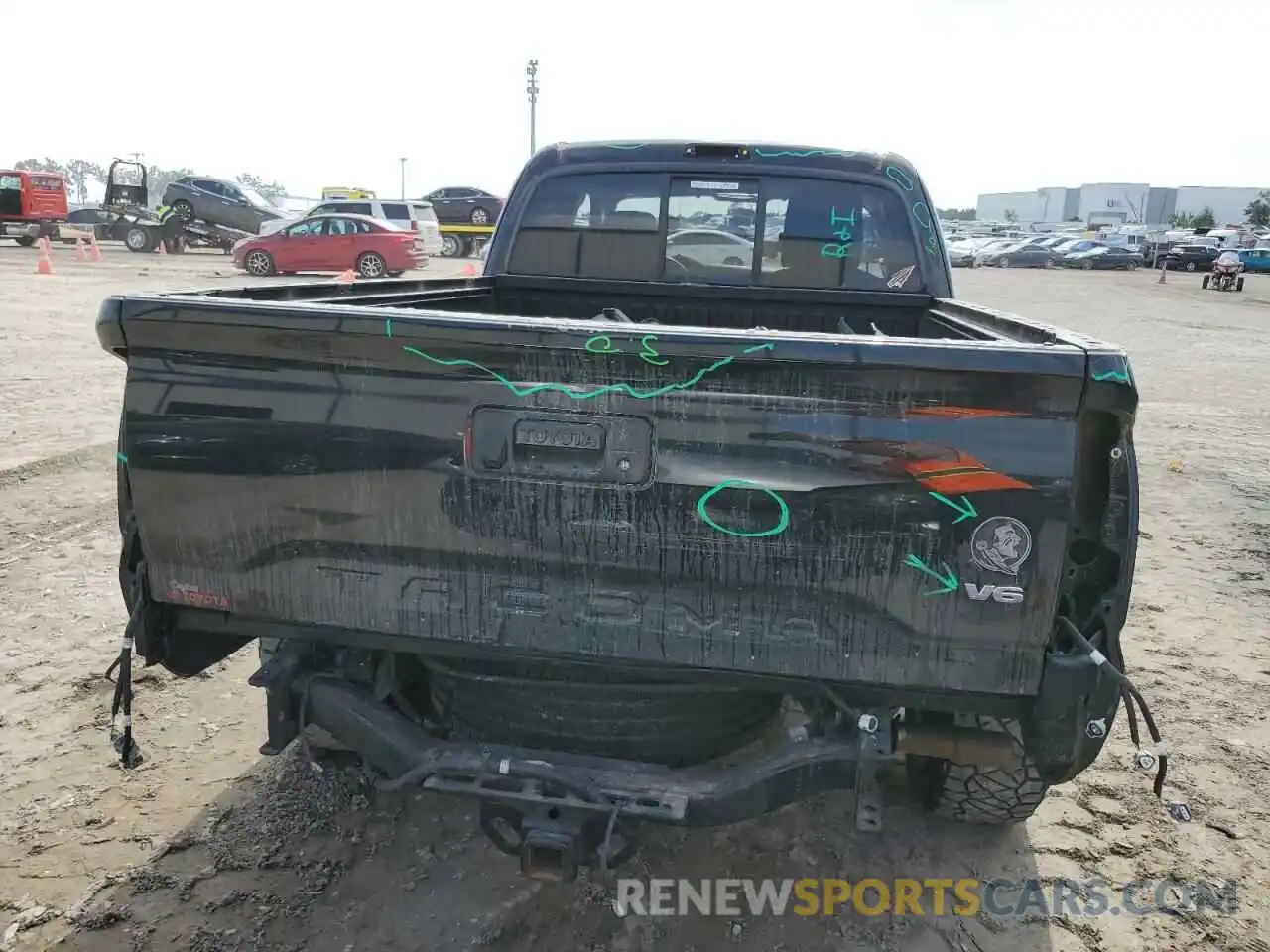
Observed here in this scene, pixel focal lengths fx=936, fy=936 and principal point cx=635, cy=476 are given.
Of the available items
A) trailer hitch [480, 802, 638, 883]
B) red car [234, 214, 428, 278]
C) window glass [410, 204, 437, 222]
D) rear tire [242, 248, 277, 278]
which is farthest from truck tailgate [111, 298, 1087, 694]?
window glass [410, 204, 437, 222]

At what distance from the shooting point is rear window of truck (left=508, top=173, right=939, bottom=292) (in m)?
4.09

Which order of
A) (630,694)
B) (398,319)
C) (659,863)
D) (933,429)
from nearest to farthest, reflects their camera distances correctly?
(933,429) → (398,319) → (630,694) → (659,863)

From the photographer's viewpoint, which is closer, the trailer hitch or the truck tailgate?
the truck tailgate

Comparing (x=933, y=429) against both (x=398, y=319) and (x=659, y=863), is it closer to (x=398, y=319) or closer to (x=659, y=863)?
(x=398, y=319)

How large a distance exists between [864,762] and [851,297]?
7.96 feet

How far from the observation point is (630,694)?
2426 millimetres

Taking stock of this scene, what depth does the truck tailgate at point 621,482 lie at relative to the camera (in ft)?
6.51

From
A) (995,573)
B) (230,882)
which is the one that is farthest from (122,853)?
(995,573)

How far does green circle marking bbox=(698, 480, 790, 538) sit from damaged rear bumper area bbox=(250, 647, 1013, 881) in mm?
535

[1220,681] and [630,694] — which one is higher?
[630,694]

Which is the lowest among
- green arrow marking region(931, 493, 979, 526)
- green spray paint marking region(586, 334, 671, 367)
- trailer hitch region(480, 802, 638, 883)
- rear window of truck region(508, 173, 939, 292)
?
trailer hitch region(480, 802, 638, 883)

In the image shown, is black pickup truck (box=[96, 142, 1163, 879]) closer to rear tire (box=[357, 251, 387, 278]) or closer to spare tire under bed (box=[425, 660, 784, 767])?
spare tire under bed (box=[425, 660, 784, 767])

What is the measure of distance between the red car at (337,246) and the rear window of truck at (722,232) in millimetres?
18046

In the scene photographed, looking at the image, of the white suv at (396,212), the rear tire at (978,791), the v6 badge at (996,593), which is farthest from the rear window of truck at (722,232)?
the white suv at (396,212)
